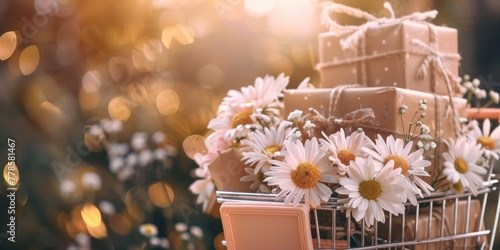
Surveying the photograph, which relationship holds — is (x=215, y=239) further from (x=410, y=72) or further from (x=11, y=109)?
(x=410, y=72)

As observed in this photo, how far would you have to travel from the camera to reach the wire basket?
1054mm

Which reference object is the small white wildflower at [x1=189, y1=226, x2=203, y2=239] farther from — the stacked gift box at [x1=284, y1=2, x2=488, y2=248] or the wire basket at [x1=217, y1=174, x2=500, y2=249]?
the wire basket at [x1=217, y1=174, x2=500, y2=249]

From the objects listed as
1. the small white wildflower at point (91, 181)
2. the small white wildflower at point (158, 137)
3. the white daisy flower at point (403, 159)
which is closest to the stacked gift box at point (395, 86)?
the white daisy flower at point (403, 159)

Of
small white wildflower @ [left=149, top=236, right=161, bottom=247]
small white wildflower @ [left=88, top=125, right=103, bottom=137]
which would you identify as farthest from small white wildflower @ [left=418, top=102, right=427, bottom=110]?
small white wildflower @ [left=88, top=125, right=103, bottom=137]

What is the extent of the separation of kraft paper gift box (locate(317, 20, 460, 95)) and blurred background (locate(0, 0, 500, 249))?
699 mm

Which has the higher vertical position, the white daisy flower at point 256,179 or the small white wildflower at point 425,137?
the small white wildflower at point 425,137

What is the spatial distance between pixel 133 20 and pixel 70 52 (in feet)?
0.75

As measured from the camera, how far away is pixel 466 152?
3.83ft

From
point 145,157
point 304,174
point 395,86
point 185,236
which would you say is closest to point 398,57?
point 395,86

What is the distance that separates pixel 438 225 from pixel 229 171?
1.17ft

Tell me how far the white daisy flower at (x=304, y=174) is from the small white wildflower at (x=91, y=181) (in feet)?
4.40

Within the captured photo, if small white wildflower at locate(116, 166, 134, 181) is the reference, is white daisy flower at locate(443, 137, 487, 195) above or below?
above

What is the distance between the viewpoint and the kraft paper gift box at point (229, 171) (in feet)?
3.89

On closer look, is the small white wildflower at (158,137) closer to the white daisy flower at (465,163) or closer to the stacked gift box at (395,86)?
the stacked gift box at (395,86)
